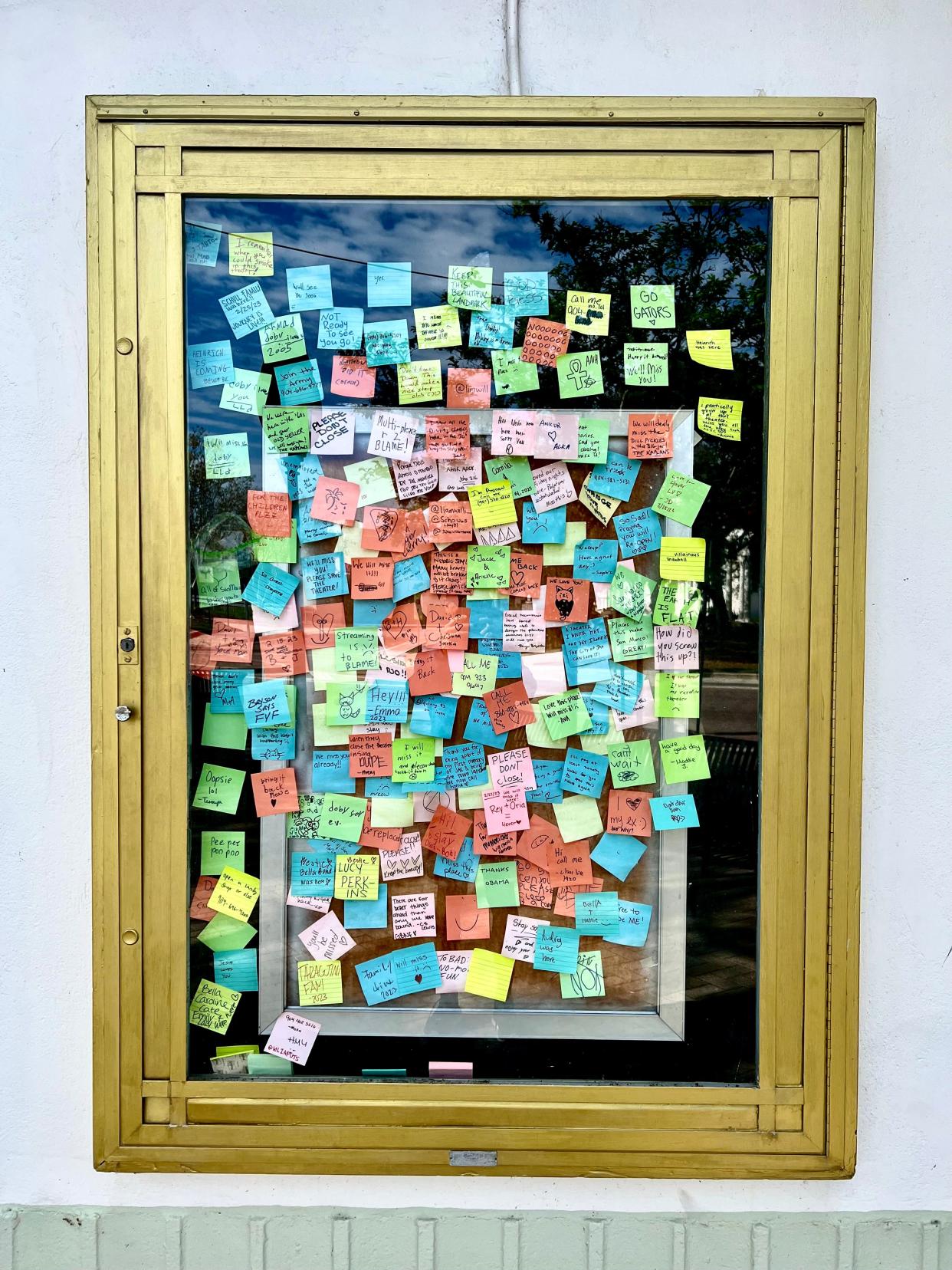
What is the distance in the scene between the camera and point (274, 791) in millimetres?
2117

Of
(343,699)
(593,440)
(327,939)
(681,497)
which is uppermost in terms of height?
(593,440)

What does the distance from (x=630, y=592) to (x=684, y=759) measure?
0.41 meters

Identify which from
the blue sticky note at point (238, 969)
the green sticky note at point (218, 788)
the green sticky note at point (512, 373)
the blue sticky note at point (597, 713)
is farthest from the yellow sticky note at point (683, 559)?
the blue sticky note at point (238, 969)

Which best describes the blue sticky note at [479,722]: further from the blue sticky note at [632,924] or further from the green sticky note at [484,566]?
the blue sticky note at [632,924]

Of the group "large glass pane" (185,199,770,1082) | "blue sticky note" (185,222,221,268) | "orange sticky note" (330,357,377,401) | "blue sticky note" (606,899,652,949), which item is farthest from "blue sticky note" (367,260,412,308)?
"blue sticky note" (606,899,652,949)

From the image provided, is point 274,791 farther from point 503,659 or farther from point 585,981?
point 585,981

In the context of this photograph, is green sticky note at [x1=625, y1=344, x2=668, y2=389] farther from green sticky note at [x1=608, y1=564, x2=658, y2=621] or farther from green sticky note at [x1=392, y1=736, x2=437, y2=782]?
green sticky note at [x1=392, y1=736, x2=437, y2=782]

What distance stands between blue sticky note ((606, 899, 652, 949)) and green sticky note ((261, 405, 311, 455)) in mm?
1278

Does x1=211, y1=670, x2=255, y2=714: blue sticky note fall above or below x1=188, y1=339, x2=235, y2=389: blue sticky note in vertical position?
below

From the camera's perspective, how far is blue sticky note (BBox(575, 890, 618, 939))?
213 centimetres

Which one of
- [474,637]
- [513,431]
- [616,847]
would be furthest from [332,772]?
[513,431]

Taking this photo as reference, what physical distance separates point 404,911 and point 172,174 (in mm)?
1766

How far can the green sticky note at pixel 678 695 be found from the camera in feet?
6.88

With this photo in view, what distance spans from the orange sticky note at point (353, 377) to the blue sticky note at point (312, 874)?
42.8 inches
